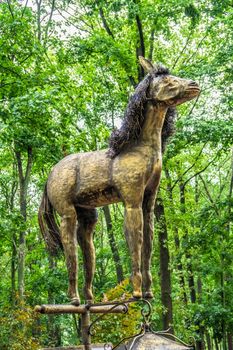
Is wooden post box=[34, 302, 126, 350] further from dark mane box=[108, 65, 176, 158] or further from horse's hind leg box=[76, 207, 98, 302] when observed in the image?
dark mane box=[108, 65, 176, 158]

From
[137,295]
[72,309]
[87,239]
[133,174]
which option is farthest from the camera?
[87,239]

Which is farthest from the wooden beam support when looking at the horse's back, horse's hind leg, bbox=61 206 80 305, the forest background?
the forest background

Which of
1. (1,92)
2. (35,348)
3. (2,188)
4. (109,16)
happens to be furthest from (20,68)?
(2,188)

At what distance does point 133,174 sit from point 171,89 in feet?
2.56

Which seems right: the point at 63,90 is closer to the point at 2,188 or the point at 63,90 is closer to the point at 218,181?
the point at 2,188

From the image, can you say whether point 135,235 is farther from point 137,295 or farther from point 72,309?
point 72,309

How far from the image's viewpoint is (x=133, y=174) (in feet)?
14.9

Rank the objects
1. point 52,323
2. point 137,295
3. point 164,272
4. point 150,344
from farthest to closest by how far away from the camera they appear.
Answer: point 52,323 < point 164,272 < point 137,295 < point 150,344

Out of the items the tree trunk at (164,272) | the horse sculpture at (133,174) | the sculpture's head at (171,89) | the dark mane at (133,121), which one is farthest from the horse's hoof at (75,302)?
the tree trunk at (164,272)

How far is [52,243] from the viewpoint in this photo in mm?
5332

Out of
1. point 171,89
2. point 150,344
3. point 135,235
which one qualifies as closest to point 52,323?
point 135,235

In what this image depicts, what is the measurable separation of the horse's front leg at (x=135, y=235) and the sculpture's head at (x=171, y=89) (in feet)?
3.08

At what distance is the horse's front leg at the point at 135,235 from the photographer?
451cm

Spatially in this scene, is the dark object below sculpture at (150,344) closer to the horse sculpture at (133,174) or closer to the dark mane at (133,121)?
the horse sculpture at (133,174)
